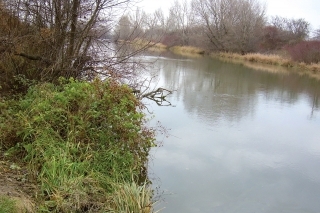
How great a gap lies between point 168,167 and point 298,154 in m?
2.66

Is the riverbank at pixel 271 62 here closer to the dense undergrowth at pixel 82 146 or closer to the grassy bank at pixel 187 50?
the grassy bank at pixel 187 50

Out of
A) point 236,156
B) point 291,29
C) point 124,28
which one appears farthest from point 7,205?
point 291,29

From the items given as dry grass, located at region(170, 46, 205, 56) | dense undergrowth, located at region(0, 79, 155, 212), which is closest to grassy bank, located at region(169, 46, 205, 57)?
dry grass, located at region(170, 46, 205, 56)

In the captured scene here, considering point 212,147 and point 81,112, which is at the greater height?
point 81,112

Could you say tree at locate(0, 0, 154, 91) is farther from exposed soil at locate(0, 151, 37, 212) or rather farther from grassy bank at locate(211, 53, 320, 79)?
grassy bank at locate(211, 53, 320, 79)

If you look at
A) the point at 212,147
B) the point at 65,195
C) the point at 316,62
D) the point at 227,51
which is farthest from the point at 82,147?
the point at 227,51

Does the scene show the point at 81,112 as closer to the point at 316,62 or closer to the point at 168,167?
the point at 168,167

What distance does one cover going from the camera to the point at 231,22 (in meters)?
33.0

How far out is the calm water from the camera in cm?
427

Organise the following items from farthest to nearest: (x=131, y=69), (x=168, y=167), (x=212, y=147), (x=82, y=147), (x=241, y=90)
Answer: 1. (x=241, y=90)
2. (x=131, y=69)
3. (x=212, y=147)
4. (x=168, y=167)
5. (x=82, y=147)

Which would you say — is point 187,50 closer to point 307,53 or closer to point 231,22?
point 231,22

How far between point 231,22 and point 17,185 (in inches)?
1273

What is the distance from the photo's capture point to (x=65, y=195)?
10.3 feet

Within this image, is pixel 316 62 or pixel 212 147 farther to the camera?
pixel 316 62
